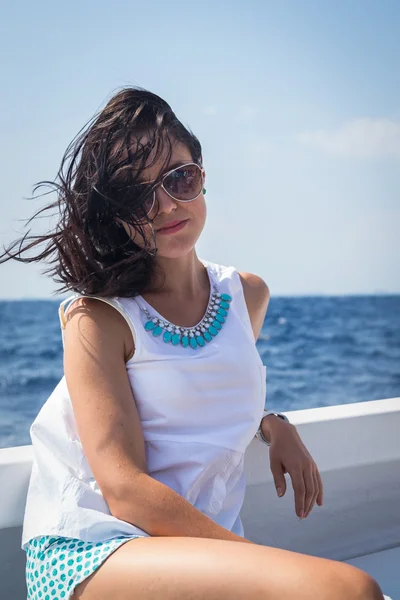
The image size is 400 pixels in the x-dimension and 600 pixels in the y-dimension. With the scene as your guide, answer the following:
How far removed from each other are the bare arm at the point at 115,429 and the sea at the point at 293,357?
14.9m

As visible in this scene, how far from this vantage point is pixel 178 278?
5.53ft

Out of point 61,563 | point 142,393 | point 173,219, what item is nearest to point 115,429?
point 142,393

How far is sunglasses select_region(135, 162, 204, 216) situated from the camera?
1488 millimetres

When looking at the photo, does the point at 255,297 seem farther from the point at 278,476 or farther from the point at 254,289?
the point at 278,476

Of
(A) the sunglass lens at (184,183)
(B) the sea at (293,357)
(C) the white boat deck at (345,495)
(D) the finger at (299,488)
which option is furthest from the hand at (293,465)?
(B) the sea at (293,357)

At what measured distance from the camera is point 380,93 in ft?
117

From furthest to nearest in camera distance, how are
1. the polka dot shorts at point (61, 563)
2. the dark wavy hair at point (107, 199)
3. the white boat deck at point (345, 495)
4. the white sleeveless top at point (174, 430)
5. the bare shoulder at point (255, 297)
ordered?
the white boat deck at point (345, 495)
the bare shoulder at point (255, 297)
the dark wavy hair at point (107, 199)
the white sleeveless top at point (174, 430)
the polka dot shorts at point (61, 563)

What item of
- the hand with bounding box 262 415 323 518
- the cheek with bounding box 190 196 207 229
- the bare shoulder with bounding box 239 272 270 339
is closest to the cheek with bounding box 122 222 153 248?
the cheek with bounding box 190 196 207 229

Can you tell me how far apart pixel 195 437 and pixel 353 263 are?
34759 mm

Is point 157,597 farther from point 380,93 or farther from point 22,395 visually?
point 380,93

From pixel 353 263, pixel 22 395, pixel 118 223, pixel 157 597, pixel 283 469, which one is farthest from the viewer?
pixel 353 263

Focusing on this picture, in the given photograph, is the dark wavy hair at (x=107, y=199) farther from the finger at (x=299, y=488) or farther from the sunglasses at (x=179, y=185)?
the finger at (x=299, y=488)

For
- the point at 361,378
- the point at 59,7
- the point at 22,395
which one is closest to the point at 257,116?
the point at 59,7

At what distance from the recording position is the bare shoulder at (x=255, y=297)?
1.79 m
